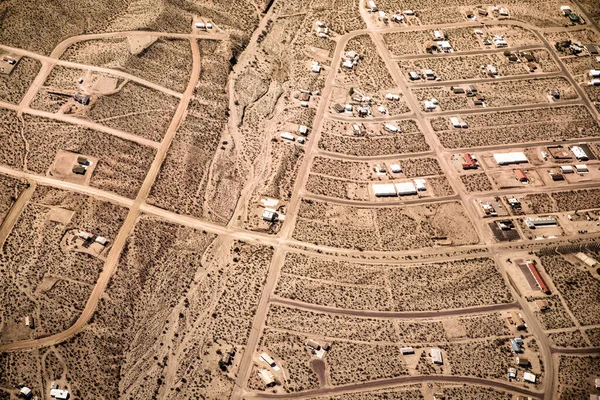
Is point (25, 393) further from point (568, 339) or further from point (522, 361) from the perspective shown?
point (568, 339)

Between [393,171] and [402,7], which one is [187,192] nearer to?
[393,171]

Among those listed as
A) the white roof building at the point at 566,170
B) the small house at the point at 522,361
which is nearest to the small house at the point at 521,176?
the white roof building at the point at 566,170

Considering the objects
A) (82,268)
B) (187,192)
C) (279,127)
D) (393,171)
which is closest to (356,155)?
(393,171)

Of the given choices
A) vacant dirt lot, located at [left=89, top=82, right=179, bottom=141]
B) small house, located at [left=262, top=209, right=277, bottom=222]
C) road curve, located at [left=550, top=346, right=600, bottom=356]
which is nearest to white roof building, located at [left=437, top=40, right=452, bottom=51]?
small house, located at [left=262, top=209, right=277, bottom=222]

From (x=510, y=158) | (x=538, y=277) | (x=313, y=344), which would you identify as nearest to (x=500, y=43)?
(x=510, y=158)

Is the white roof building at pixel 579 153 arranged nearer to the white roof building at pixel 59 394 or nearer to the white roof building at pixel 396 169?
the white roof building at pixel 396 169

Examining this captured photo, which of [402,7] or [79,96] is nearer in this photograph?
[79,96]
